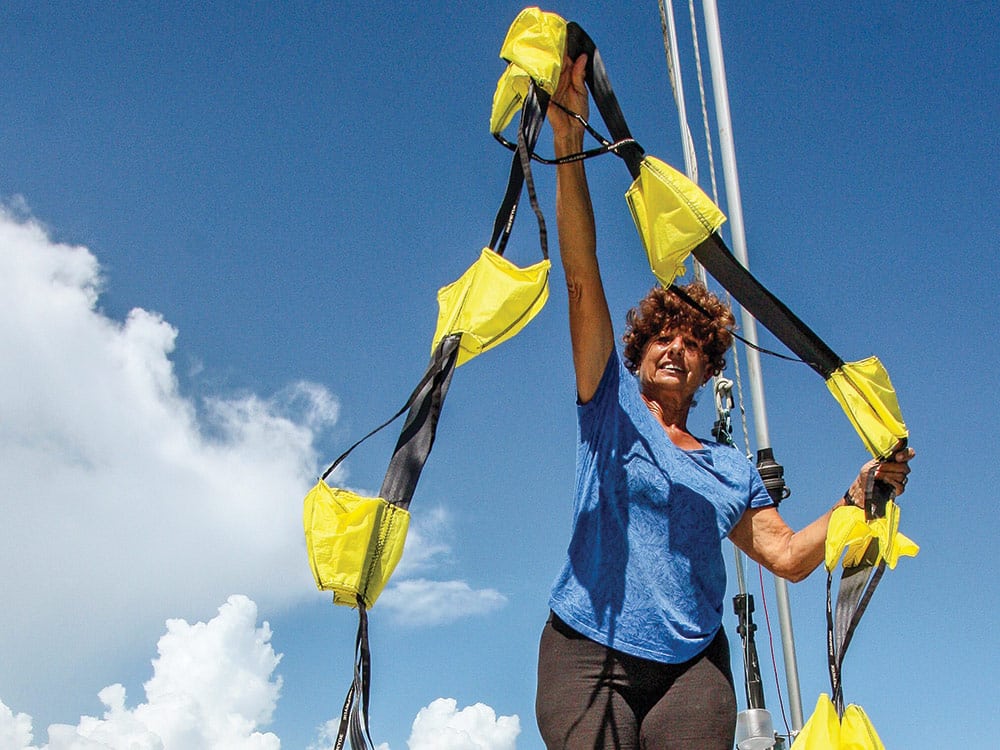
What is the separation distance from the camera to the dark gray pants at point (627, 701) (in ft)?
5.58

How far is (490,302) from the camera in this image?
1607 millimetres

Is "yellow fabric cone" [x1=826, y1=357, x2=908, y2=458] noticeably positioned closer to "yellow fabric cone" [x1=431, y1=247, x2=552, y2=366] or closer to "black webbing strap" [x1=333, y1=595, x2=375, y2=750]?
"yellow fabric cone" [x1=431, y1=247, x2=552, y2=366]

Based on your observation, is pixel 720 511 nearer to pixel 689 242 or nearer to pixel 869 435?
pixel 869 435

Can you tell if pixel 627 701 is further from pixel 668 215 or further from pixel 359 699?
pixel 668 215

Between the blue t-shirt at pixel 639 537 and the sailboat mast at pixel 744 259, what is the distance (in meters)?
1.02

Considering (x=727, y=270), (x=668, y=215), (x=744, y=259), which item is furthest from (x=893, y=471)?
(x=744, y=259)

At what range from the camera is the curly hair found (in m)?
2.22

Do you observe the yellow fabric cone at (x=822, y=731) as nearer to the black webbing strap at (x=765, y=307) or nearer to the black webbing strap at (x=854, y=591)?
the black webbing strap at (x=854, y=591)

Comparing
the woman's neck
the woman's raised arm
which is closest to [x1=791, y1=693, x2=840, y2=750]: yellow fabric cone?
the woman's neck

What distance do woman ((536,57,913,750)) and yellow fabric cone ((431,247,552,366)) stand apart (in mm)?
282

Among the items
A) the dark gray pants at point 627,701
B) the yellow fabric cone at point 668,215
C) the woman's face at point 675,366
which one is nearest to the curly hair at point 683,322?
the woman's face at point 675,366

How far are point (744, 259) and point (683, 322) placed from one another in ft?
5.96

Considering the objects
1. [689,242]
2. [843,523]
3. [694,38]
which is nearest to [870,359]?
[843,523]

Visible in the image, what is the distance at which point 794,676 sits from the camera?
3406 mm
